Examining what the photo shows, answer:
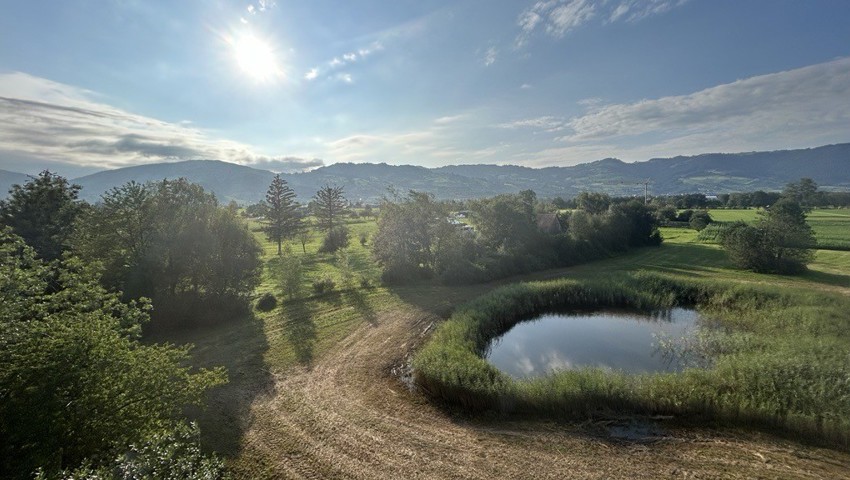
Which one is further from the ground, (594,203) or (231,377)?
(594,203)

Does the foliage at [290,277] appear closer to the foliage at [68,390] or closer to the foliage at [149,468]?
the foliage at [68,390]

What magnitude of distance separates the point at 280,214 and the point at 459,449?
163ft

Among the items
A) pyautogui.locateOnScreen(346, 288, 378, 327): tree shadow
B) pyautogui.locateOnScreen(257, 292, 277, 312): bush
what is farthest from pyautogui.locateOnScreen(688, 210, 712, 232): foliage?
pyautogui.locateOnScreen(257, 292, 277, 312): bush

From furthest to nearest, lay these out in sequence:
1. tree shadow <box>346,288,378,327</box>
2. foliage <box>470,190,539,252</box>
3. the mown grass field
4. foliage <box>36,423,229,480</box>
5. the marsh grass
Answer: the mown grass field
foliage <box>470,190,539,252</box>
tree shadow <box>346,288,378,327</box>
the marsh grass
foliage <box>36,423,229,480</box>

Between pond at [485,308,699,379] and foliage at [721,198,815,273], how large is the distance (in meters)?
15.0

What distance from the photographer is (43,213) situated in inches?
1016

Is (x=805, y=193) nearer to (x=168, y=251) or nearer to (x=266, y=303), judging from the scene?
(x=266, y=303)

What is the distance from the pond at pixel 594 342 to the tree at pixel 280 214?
41.6 m

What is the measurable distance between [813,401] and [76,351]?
2139 cm

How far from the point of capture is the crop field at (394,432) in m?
10.3

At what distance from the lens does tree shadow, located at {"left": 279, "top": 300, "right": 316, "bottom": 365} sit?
61.9 feet

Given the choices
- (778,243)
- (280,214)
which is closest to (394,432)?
(778,243)

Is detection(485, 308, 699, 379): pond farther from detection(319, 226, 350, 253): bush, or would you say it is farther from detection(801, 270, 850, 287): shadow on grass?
detection(319, 226, 350, 253): bush

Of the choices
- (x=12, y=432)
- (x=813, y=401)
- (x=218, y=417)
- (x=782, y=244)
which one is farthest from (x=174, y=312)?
(x=782, y=244)
